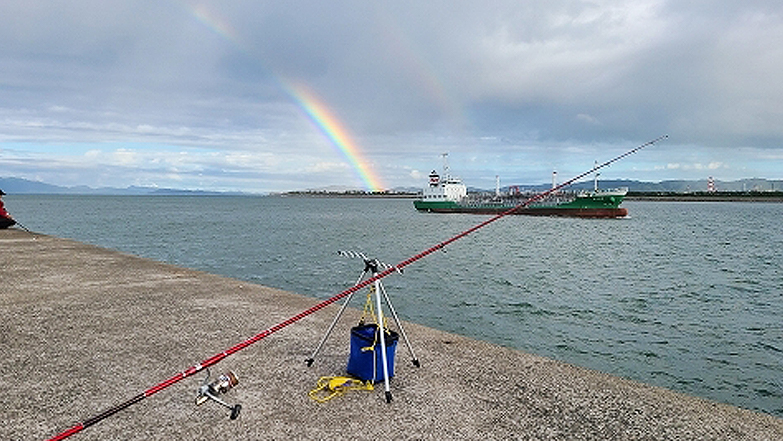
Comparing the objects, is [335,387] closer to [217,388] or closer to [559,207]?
[217,388]

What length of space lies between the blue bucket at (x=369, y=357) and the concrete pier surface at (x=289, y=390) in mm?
174

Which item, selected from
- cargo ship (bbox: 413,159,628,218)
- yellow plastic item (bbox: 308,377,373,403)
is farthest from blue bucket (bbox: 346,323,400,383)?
cargo ship (bbox: 413,159,628,218)

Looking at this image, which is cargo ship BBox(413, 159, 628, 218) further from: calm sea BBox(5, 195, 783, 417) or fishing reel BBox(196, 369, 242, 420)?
fishing reel BBox(196, 369, 242, 420)

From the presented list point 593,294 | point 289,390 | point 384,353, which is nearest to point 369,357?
point 384,353

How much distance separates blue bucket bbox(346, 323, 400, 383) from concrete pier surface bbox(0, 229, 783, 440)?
0.17m

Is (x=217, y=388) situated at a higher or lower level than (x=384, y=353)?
lower

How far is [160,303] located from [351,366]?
4.91m

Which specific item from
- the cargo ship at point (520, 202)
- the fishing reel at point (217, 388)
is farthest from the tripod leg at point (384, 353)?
the cargo ship at point (520, 202)

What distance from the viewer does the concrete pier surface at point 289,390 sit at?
3930 mm

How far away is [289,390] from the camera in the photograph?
4.62 m

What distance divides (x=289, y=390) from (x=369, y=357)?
2.77ft

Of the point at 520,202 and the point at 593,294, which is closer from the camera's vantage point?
the point at 593,294

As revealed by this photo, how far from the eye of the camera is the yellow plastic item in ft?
14.8

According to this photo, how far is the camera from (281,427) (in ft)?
12.8
